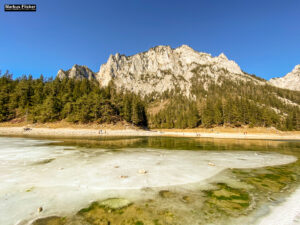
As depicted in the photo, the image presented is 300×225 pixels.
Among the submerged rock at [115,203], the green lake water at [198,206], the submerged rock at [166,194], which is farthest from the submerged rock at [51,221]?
the submerged rock at [166,194]

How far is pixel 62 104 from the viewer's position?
69.7 m

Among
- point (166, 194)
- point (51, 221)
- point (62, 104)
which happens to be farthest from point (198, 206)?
point (62, 104)

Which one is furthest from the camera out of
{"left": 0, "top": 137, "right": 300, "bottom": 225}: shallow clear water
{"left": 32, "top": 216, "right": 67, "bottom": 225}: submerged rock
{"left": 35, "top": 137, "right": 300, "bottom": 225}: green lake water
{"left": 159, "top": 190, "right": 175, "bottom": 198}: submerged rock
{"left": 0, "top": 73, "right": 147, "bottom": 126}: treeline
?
{"left": 0, "top": 73, "right": 147, "bottom": 126}: treeline

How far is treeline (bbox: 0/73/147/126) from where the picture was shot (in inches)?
2516

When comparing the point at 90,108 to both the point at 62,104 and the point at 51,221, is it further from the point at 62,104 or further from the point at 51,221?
the point at 51,221

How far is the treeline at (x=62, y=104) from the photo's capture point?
210ft

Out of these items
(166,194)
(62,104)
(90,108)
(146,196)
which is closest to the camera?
(146,196)

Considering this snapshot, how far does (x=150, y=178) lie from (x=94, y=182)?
303cm

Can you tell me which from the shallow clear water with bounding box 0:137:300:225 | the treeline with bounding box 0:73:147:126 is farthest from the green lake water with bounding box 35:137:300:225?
the treeline with bounding box 0:73:147:126

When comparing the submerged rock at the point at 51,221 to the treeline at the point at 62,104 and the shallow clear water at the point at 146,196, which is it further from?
the treeline at the point at 62,104

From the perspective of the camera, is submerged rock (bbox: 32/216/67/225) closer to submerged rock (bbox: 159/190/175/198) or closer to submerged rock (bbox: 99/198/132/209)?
submerged rock (bbox: 99/198/132/209)

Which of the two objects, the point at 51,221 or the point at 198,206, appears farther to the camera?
the point at 198,206

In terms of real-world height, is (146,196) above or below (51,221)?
below

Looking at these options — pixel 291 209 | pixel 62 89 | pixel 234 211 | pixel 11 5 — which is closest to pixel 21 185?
pixel 234 211
